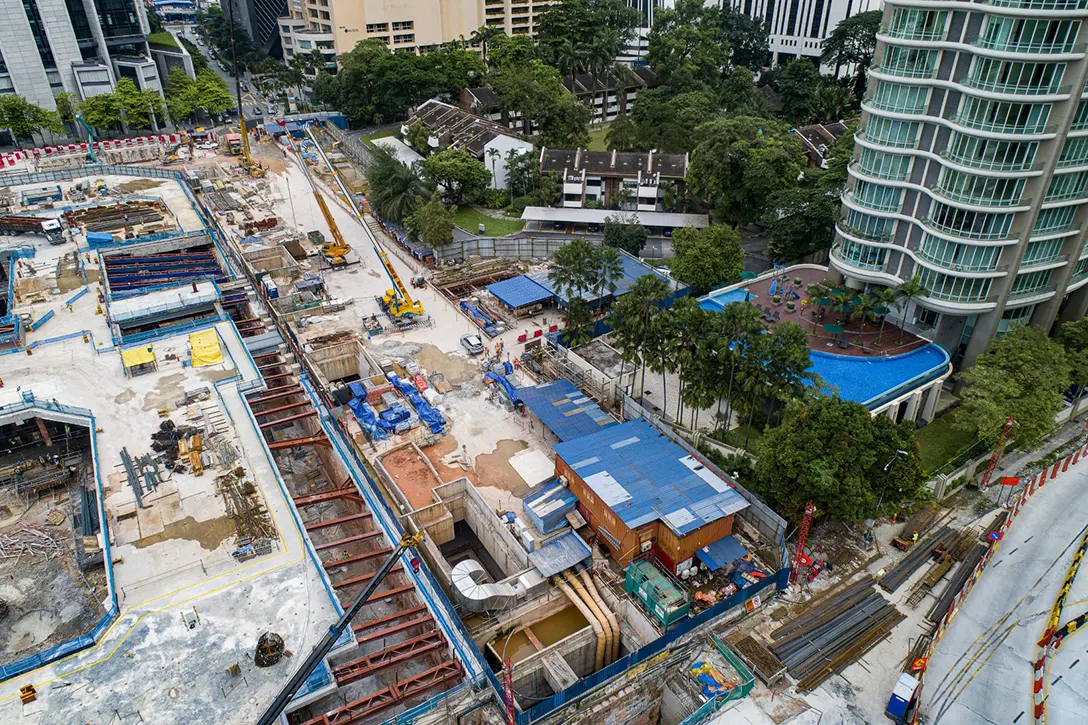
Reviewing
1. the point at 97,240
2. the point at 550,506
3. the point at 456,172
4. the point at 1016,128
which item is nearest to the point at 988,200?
the point at 1016,128

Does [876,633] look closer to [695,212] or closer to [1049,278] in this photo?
[1049,278]

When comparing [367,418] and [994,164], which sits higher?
[994,164]

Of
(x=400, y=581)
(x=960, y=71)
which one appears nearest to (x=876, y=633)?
(x=400, y=581)

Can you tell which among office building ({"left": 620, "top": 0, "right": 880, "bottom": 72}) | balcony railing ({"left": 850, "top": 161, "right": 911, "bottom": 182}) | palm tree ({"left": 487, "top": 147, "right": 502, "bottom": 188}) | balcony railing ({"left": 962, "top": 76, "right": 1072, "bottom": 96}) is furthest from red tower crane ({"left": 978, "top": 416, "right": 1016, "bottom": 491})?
office building ({"left": 620, "top": 0, "right": 880, "bottom": 72})

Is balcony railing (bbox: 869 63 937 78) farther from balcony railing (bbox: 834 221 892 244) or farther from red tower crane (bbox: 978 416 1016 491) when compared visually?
red tower crane (bbox: 978 416 1016 491)

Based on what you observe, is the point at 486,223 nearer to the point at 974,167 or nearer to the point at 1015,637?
the point at 974,167
